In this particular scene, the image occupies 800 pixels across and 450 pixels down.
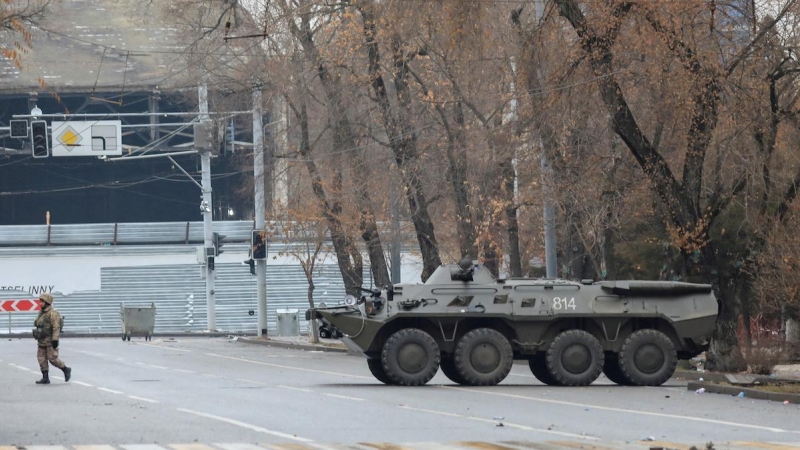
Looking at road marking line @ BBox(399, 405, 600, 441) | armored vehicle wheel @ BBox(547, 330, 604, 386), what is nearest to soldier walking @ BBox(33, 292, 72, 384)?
road marking line @ BBox(399, 405, 600, 441)

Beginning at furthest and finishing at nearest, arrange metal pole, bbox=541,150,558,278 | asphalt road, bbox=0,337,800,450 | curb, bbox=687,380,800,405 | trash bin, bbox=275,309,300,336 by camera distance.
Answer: trash bin, bbox=275,309,300,336
metal pole, bbox=541,150,558,278
curb, bbox=687,380,800,405
asphalt road, bbox=0,337,800,450

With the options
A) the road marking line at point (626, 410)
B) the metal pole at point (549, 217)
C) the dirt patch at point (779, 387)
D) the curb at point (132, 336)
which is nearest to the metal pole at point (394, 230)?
the metal pole at point (549, 217)

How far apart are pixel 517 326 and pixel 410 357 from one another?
187 centimetres

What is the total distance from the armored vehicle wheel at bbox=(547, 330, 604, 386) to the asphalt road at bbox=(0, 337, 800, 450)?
40 cm

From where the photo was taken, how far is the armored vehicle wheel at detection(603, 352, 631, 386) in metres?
22.7

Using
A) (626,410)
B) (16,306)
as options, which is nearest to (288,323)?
(16,306)

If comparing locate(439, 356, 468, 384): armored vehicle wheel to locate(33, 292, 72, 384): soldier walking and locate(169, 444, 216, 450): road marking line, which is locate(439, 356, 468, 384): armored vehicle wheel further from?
locate(169, 444, 216, 450): road marking line

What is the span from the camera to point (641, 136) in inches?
961

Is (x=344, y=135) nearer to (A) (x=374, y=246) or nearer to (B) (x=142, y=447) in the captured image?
(A) (x=374, y=246)

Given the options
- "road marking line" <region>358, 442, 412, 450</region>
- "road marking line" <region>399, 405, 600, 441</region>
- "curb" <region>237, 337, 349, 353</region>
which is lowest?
"road marking line" <region>399, 405, 600, 441</region>

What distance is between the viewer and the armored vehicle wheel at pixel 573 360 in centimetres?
2209

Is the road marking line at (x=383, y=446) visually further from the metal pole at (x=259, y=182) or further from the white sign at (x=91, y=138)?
the white sign at (x=91, y=138)

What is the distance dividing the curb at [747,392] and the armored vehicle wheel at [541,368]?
231 centimetres

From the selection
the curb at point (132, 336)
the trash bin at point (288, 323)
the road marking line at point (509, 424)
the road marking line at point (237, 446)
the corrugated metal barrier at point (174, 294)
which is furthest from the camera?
the corrugated metal barrier at point (174, 294)
